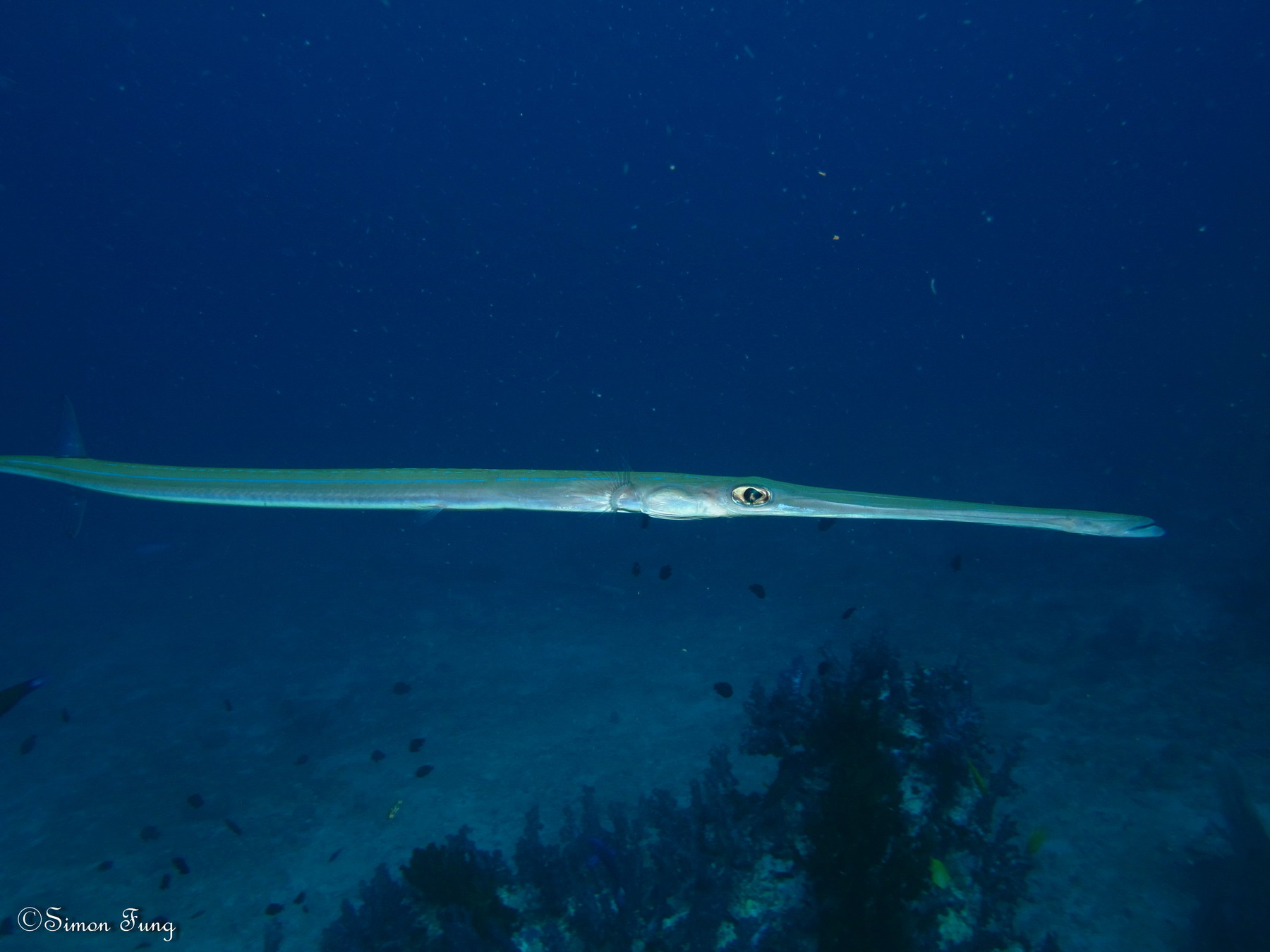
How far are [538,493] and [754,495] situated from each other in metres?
1.43

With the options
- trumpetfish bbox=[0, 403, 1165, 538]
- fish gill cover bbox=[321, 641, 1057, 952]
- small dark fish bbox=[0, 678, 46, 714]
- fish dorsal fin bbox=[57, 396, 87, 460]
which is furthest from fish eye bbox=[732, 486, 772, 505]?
small dark fish bbox=[0, 678, 46, 714]

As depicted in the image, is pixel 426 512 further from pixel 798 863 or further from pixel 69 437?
pixel 69 437

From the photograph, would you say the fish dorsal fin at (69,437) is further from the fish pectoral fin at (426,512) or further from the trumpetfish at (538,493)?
the fish pectoral fin at (426,512)

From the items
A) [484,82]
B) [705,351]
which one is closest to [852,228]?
[705,351]

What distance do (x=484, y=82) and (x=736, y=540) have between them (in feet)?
150

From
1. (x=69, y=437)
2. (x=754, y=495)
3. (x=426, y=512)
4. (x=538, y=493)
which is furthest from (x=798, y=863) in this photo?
(x=69, y=437)

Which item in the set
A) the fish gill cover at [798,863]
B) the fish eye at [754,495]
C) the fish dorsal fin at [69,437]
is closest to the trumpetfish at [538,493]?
the fish eye at [754,495]

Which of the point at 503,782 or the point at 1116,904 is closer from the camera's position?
the point at 1116,904

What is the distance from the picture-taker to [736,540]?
655 inches

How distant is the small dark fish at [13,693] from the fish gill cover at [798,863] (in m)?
3.82

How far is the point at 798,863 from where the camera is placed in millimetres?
3566

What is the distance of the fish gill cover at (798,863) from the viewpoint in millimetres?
3324

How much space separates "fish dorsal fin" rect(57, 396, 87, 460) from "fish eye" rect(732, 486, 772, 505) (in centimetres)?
596

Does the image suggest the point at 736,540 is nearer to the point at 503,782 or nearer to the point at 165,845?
the point at 503,782
